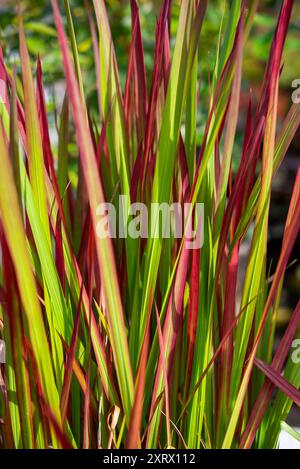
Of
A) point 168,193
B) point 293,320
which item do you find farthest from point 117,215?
point 293,320

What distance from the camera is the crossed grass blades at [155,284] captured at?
454mm

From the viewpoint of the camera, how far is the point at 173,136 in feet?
1.56

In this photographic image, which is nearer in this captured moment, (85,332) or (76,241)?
(85,332)

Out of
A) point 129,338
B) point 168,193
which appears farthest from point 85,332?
point 168,193

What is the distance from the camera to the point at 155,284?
0.51 meters

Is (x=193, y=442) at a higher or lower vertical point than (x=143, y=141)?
lower

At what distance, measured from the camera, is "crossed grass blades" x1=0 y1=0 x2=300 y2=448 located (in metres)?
0.45

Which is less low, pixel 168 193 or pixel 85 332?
pixel 168 193

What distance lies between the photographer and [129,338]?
1.68 ft

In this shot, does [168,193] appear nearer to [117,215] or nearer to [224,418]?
[117,215]
